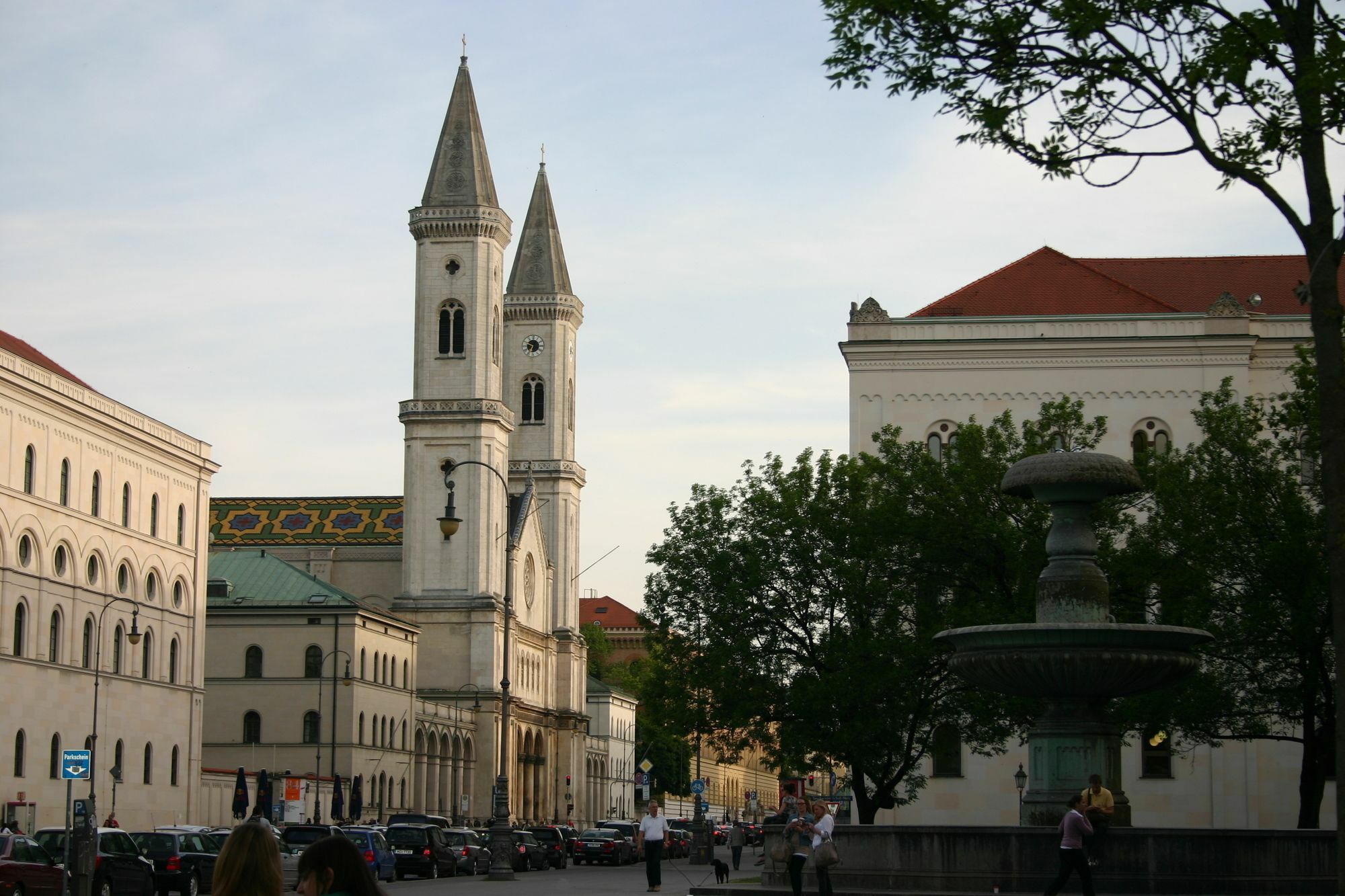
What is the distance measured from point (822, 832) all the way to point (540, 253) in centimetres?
12259

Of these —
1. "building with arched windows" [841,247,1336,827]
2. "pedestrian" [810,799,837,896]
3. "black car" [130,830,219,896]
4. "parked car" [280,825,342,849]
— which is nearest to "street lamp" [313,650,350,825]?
"building with arched windows" [841,247,1336,827]

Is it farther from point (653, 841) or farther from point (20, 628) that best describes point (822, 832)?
point (20, 628)

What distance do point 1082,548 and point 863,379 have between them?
34.7 meters

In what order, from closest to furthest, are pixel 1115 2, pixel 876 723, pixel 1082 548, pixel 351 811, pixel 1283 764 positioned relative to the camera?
pixel 1115 2 < pixel 1082 548 < pixel 876 723 < pixel 1283 764 < pixel 351 811

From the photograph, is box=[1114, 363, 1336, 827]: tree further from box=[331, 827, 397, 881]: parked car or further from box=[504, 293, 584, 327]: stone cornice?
box=[504, 293, 584, 327]: stone cornice

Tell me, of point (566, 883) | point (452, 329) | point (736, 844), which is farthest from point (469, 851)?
point (452, 329)

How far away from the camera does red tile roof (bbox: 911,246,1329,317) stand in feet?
206

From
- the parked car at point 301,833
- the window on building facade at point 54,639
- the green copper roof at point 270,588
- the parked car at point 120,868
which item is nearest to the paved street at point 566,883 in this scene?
the parked car at point 301,833

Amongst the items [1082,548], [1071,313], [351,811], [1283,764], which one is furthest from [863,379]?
[1082,548]

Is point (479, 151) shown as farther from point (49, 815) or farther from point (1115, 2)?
point (1115, 2)

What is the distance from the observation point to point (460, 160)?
114m

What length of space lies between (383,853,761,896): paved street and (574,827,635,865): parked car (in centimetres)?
802

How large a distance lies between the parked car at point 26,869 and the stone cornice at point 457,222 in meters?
82.7

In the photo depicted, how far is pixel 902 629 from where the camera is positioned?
4688 centimetres
